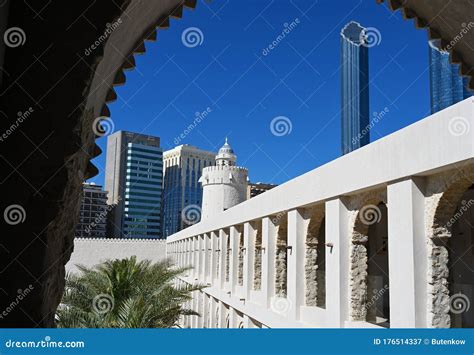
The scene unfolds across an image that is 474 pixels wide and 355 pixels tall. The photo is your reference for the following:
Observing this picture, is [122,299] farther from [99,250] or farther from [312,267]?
[99,250]

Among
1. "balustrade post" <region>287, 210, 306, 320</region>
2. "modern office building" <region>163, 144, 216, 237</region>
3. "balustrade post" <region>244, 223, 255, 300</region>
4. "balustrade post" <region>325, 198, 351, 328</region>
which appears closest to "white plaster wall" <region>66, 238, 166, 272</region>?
"balustrade post" <region>244, 223, 255, 300</region>

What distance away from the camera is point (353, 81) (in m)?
118

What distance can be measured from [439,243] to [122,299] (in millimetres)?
8286

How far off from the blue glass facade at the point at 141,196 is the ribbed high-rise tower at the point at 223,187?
168 ft

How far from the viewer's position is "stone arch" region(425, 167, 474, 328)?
7.40 metres

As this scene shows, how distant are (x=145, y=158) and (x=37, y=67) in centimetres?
9161

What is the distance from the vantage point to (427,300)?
757 centimetres

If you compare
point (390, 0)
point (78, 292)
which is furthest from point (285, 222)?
point (390, 0)

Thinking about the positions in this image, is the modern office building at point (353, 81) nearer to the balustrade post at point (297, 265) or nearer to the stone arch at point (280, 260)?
the stone arch at point (280, 260)

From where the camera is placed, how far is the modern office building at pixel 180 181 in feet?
247

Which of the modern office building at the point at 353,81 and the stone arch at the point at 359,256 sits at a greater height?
the modern office building at the point at 353,81

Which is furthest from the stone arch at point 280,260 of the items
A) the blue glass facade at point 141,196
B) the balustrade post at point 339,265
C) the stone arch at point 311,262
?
the blue glass facade at point 141,196

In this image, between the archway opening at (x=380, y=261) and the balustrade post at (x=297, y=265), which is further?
the archway opening at (x=380, y=261)

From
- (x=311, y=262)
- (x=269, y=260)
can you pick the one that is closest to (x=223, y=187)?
(x=269, y=260)
